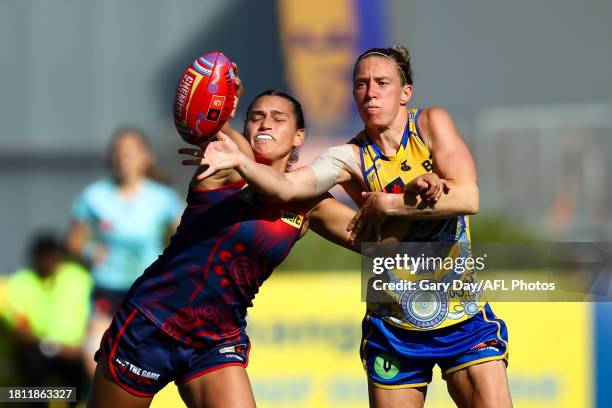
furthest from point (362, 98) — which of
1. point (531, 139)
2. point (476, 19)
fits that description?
point (476, 19)

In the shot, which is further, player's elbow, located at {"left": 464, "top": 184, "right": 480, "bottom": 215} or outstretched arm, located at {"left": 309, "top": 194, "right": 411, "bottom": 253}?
outstretched arm, located at {"left": 309, "top": 194, "right": 411, "bottom": 253}

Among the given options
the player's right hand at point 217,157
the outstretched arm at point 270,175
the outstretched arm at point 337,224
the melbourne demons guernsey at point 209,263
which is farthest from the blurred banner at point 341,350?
the player's right hand at point 217,157

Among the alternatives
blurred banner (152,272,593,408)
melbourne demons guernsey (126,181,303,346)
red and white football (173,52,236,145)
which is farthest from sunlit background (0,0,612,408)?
red and white football (173,52,236,145)

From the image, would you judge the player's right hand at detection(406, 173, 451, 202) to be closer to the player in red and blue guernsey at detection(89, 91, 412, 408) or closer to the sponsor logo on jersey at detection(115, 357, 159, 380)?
the player in red and blue guernsey at detection(89, 91, 412, 408)

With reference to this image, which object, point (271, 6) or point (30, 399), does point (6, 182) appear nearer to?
point (271, 6)

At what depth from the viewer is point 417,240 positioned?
5.66 meters

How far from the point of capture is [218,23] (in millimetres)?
21266

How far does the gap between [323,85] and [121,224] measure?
32.0 ft

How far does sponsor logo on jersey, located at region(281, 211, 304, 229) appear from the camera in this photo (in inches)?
217

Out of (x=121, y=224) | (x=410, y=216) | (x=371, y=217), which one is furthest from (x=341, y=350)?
(x=410, y=216)

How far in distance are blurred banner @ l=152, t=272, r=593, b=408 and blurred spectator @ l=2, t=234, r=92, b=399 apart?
4.83 ft

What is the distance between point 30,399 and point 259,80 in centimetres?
1246

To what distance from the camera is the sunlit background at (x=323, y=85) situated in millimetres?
15023

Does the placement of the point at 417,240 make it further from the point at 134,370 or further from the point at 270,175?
the point at 134,370
